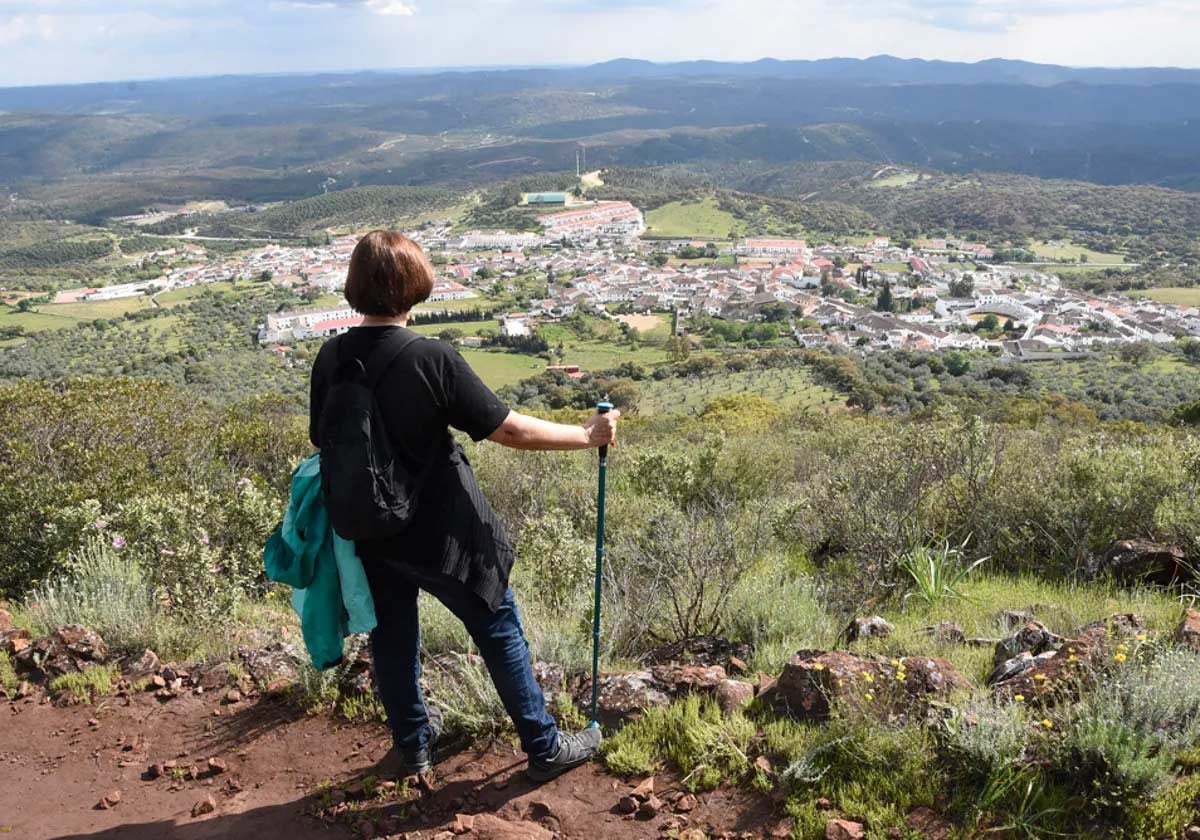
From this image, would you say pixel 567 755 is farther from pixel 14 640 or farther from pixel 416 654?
pixel 14 640

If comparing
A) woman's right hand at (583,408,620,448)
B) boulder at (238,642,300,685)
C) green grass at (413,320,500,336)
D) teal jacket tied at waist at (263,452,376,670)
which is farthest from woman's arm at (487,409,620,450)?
green grass at (413,320,500,336)

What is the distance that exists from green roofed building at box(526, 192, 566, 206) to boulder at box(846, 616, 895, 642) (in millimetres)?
109581

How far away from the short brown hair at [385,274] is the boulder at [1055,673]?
2.13 meters

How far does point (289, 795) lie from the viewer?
8.31ft

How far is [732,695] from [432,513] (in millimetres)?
1300

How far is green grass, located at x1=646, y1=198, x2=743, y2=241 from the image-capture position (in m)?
94.3

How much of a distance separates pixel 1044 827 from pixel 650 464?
6.16 m

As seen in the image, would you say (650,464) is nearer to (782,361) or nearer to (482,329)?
(782,361)

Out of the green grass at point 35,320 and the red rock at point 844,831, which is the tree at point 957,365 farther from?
the green grass at point 35,320

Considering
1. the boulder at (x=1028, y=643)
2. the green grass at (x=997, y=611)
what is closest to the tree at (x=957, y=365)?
the green grass at (x=997, y=611)

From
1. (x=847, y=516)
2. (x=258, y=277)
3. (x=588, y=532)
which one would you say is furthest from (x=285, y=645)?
(x=258, y=277)

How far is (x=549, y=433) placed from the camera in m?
2.22

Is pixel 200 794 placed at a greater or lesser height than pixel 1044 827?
lesser

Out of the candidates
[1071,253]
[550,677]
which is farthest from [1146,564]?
[1071,253]
